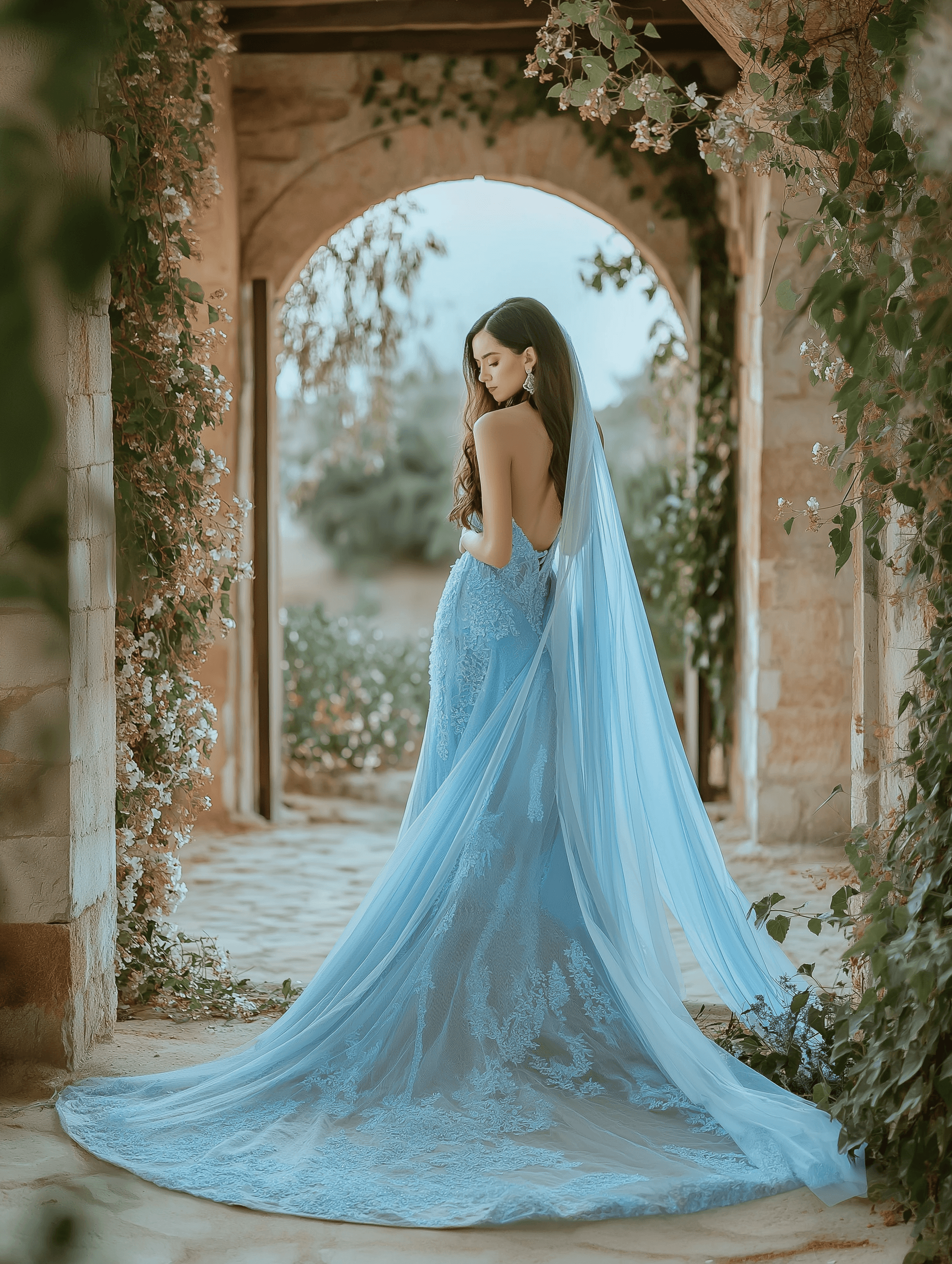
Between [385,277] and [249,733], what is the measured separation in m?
2.88

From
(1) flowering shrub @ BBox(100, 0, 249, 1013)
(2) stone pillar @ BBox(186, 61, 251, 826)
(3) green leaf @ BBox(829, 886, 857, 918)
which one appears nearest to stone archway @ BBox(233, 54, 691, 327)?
(2) stone pillar @ BBox(186, 61, 251, 826)

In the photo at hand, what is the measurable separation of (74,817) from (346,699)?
4.44 metres

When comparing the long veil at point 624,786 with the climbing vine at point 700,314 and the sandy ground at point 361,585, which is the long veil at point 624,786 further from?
the sandy ground at point 361,585

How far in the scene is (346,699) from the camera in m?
7.03

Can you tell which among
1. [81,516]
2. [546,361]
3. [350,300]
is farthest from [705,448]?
[81,516]

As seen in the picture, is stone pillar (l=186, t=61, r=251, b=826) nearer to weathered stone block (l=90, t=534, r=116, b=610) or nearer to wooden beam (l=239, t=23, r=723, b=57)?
wooden beam (l=239, t=23, r=723, b=57)

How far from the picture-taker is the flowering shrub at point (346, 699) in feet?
22.4

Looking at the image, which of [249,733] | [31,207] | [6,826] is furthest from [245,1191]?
[249,733]

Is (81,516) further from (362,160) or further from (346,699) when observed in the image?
Result: (346,699)

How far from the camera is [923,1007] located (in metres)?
1.91

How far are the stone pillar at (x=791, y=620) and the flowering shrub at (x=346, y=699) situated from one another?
2.46 metres

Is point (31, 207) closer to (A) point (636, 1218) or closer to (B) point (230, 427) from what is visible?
(A) point (636, 1218)

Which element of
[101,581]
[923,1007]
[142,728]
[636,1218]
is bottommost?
[636,1218]

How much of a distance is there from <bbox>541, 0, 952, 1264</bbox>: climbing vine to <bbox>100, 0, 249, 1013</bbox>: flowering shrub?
1469mm
